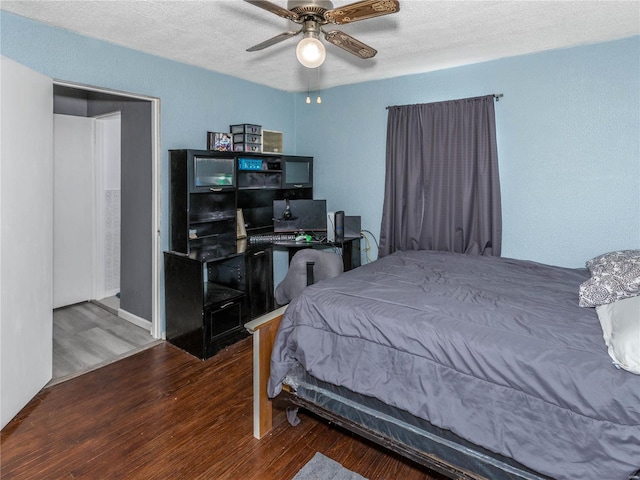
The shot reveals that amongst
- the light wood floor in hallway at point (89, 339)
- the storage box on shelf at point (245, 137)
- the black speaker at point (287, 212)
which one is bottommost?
the light wood floor in hallway at point (89, 339)

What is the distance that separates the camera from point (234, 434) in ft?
7.64

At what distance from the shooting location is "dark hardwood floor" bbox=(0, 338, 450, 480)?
2035 millimetres

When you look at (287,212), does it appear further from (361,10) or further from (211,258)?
(361,10)

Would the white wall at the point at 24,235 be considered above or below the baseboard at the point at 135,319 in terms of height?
above

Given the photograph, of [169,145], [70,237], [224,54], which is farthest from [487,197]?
[70,237]

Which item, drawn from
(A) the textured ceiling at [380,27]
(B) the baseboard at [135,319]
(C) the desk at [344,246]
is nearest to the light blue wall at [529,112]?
(A) the textured ceiling at [380,27]

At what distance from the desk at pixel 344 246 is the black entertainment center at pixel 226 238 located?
0.01 metres

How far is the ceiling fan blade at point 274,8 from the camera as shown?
175cm

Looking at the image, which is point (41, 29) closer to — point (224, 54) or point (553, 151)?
point (224, 54)

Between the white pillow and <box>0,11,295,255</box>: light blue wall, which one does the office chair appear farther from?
the white pillow

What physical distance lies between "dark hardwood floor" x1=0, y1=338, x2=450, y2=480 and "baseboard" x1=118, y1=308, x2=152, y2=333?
0.88m

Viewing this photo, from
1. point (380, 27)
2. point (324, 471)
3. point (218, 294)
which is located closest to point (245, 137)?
point (218, 294)

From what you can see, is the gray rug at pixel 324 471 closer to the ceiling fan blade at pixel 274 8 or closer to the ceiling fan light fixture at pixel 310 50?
the ceiling fan light fixture at pixel 310 50

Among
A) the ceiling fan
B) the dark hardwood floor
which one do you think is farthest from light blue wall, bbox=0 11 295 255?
the ceiling fan
